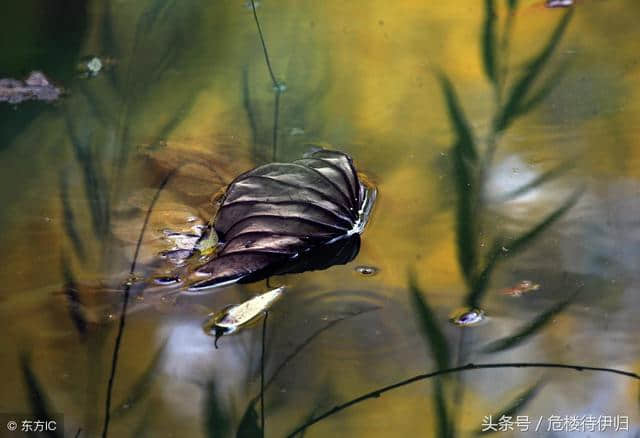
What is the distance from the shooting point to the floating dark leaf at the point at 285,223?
88 cm

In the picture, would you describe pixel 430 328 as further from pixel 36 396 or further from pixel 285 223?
pixel 36 396

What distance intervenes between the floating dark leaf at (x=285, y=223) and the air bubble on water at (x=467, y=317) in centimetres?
14

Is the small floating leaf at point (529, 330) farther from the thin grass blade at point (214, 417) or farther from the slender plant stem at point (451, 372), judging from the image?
the thin grass blade at point (214, 417)

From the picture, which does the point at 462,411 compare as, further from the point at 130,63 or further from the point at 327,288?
the point at 130,63

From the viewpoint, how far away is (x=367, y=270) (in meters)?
0.88

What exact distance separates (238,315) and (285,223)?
0.12 metres

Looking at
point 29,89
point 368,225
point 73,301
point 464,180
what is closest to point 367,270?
point 368,225

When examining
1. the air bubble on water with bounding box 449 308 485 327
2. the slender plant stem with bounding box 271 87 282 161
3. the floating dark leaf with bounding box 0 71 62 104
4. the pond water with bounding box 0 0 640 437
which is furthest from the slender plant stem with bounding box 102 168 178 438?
the air bubble on water with bounding box 449 308 485 327

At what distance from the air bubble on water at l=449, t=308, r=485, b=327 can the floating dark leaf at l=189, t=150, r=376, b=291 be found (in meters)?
0.14

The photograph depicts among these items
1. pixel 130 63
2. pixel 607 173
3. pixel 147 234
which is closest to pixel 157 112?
pixel 130 63

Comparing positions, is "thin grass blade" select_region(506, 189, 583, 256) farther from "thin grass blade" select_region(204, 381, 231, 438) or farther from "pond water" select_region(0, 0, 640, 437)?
"thin grass blade" select_region(204, 381, 231, 438)

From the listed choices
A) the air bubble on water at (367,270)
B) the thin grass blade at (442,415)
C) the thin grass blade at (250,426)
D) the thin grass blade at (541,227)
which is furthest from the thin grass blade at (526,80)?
the thin grass blade at (250,426)

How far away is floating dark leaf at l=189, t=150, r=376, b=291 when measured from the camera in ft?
2.88

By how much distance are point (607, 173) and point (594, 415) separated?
32 cm
